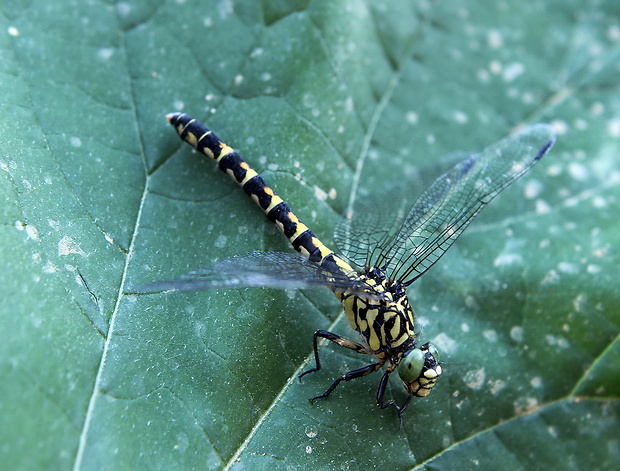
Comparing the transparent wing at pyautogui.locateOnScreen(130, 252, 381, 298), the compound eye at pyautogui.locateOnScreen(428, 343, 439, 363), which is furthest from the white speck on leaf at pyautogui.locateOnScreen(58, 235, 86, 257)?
the compound eye at pyautogui.locateOnScreen(428, 343, 439, 363)

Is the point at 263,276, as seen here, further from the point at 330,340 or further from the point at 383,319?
the point at 383,319

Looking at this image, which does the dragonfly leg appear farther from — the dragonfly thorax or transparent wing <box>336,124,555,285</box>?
transparent wing <box>336,124,555,285</box>

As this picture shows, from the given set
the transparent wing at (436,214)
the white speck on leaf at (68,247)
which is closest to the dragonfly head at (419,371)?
the transparent wing at (436,214)

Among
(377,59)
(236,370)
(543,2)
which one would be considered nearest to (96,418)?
(236,370)

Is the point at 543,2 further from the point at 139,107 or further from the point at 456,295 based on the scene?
the point at 139,107

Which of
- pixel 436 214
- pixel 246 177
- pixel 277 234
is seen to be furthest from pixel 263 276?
pixel 436 214

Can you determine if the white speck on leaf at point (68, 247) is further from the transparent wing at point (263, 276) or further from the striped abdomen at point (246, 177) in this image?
the striped abdomen at point (246, 177)
